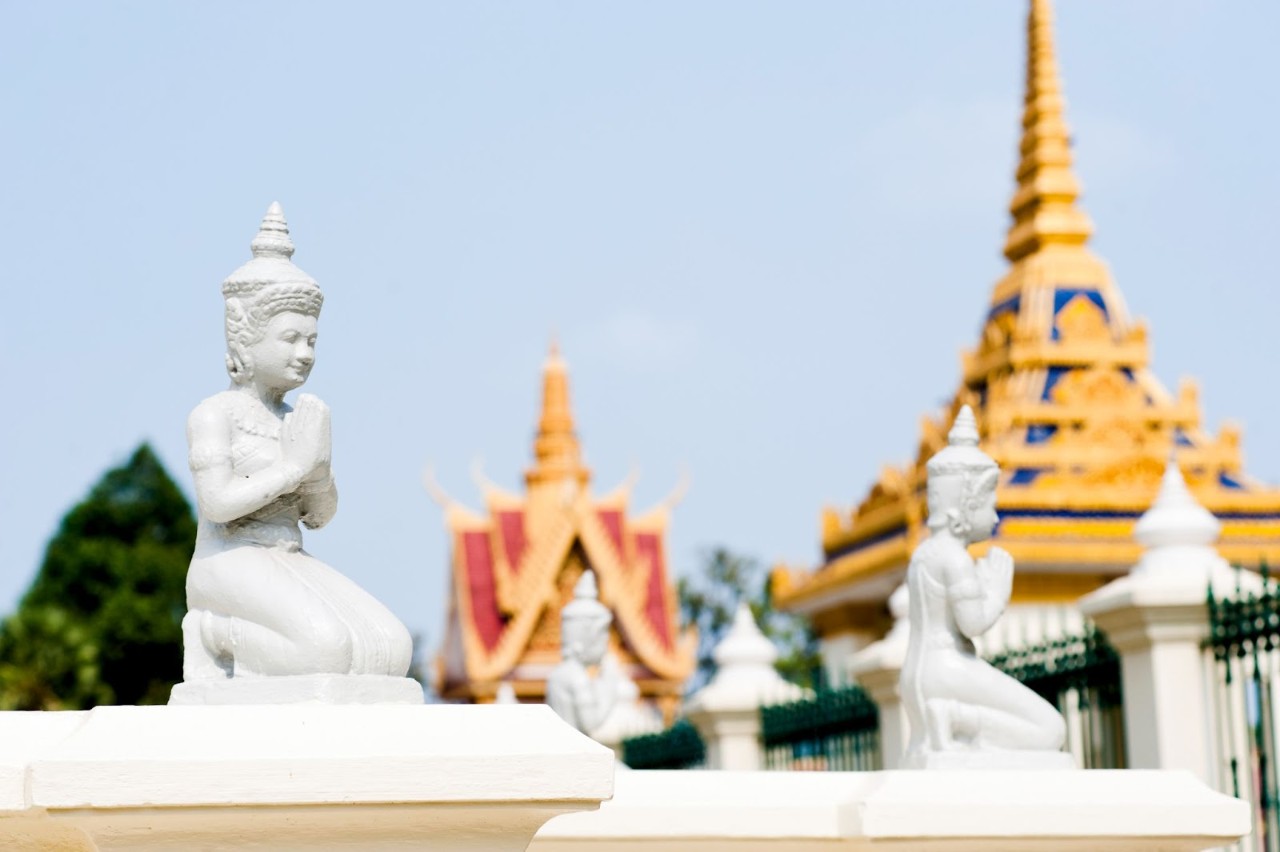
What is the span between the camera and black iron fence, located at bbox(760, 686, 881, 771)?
11602mm

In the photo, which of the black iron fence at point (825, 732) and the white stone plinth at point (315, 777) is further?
the black iron fence at point (825, 732)

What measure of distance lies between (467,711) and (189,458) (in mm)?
939

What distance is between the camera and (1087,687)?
31.1 ft

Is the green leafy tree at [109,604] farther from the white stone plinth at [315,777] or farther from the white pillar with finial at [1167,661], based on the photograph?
the white stone plinth at [315,777]

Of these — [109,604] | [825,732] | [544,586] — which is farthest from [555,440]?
[825,732]

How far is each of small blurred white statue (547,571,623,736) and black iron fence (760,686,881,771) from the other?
1.38 meters

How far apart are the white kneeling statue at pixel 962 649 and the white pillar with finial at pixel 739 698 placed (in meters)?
6.56

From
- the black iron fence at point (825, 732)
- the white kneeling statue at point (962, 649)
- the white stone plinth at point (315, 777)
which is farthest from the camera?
the black iron fence at point (825, 732)

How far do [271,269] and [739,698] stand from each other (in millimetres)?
9353

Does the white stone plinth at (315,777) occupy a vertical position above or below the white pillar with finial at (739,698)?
below

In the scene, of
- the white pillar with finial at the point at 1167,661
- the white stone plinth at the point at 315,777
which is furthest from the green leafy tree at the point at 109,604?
the white stone plinth at the point at 315,777

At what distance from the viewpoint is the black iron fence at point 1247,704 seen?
815 centimetres

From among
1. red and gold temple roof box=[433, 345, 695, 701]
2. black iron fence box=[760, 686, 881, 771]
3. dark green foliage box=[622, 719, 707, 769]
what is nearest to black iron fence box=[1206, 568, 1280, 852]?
black iron fence box=[760, 686, 881, 771]

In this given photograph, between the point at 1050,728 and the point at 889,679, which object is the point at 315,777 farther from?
the point at 889,679
